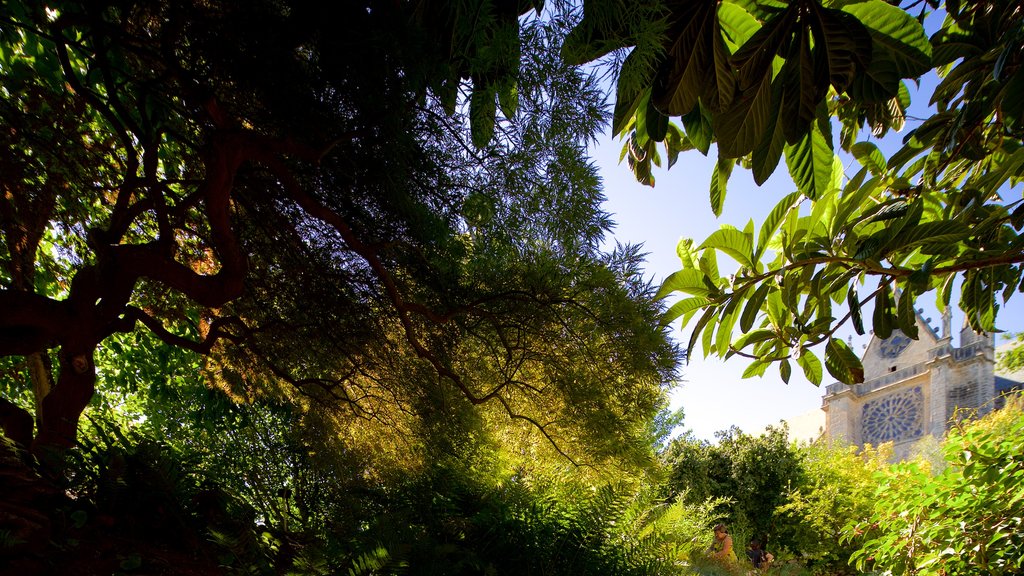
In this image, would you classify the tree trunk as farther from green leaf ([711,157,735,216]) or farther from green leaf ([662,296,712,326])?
green leaf ([711,157,735,216])

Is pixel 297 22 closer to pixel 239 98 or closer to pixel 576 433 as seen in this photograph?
pixel 239 98

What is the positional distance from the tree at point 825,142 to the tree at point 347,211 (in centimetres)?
26

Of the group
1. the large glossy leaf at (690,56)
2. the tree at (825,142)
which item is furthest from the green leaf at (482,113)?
the large glossy leaf at (690,56)

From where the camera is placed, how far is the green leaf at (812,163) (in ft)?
5.51

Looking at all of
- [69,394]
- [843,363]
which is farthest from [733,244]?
[69,394]

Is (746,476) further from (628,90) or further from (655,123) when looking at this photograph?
(628,90)

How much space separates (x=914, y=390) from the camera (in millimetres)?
19656

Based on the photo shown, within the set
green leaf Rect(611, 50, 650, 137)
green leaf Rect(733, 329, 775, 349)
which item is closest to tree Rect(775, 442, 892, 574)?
green leaf Rect(733, 329, 775, 349)

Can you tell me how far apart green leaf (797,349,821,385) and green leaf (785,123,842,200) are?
757mm

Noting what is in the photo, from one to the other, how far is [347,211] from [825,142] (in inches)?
73.3

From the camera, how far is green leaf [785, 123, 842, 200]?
1.68m

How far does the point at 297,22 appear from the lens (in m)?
1.49

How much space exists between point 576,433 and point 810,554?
28.1ft

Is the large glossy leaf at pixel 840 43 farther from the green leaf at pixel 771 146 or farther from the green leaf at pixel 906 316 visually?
the green leaf at pixel 906 316
